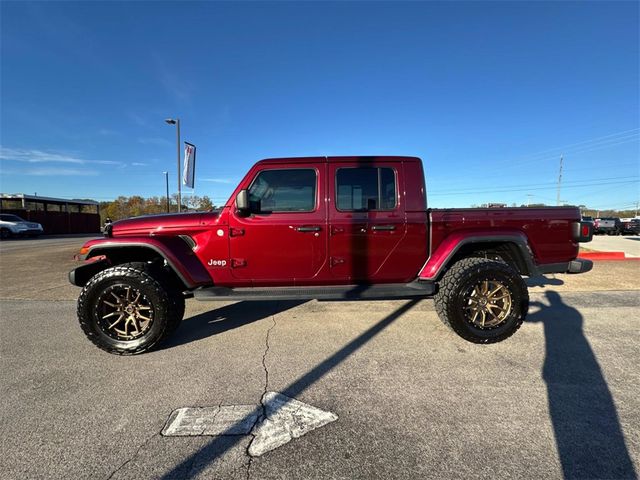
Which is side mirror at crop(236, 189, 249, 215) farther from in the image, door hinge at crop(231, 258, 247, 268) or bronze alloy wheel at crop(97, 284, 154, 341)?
bronze alloy wheel at crop(97, 284, 154, 341)

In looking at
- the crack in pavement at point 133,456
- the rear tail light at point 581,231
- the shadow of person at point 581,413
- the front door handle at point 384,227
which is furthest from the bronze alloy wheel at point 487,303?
the crack in pavement at point 133,456

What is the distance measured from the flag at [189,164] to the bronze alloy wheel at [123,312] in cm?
1224

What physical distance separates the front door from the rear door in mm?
165

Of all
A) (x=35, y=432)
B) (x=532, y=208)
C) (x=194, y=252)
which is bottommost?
(x=35, y=432)

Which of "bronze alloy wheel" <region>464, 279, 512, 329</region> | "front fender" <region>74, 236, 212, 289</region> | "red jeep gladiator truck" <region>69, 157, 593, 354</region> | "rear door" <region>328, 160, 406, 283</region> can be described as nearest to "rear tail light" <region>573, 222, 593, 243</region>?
"red jeep gladiator truck" <region>69, 157, 593, 354</region>

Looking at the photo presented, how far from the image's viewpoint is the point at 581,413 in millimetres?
2250

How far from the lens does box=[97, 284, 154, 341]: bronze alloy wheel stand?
3.38 m

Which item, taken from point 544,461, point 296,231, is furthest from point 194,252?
point 544,461

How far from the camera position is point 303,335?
3789 mm

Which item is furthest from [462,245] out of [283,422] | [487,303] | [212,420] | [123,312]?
[123,312]

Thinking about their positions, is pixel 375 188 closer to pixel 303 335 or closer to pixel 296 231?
pixel 296 231

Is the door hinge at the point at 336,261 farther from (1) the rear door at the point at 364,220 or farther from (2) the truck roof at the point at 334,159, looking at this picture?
(2) the truck roof at the point at 334,159

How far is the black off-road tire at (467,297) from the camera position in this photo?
3447 millimetres

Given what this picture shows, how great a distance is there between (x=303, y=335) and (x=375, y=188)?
1.96 m
